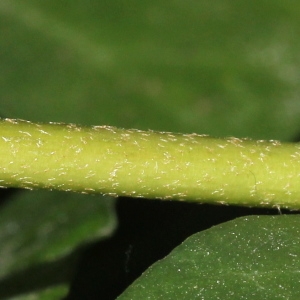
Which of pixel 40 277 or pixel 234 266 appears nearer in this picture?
pixel 234 266

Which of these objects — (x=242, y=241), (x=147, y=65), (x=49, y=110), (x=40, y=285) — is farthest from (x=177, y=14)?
(x=242, y=241)

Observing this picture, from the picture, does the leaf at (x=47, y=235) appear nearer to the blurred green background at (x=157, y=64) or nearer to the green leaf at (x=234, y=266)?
the blurred green background at (x=157, y=64)

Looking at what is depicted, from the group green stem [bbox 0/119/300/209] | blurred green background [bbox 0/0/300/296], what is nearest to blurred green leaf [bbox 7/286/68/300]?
blurred green background [bbox 0/0/300/296]

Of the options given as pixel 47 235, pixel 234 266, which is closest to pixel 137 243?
pixel 47 235

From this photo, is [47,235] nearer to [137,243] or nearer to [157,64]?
[137,243]

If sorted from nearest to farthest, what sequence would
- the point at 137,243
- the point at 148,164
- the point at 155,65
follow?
the point at 148,164
the point at 137,243
the point at 155,65

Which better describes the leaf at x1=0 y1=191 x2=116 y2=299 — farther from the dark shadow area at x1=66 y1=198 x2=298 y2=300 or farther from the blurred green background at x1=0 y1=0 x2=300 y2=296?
the blurred green background at x1=0 y1=0 x2=300 y2=296

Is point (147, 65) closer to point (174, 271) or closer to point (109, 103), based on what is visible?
point (109, 103)
